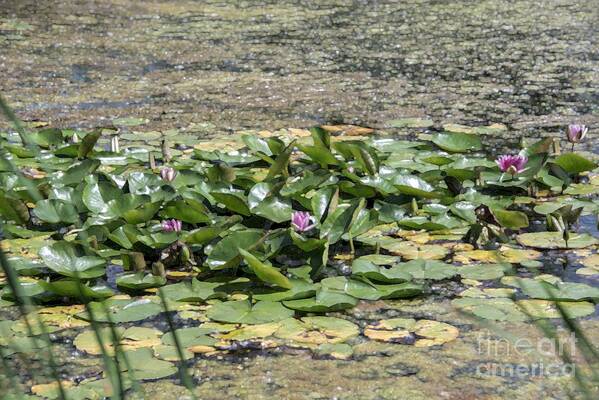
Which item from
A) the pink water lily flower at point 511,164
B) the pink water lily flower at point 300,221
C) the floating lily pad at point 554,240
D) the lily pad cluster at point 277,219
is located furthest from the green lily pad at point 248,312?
the pink water lily flower at point 511,164

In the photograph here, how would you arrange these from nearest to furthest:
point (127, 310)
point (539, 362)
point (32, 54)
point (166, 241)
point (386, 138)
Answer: point (539, 362), point (127, 310), point (166, 241), point (386, 138), point (32, 54)

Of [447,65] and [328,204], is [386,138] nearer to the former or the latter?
[328,204]

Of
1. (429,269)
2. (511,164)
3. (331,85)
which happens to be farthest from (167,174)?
(331,85)

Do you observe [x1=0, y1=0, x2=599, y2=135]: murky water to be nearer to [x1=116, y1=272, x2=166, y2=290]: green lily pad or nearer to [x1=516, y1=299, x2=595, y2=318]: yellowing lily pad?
[x1=116, y1=272, x2=166, y2=290]: green lily pad

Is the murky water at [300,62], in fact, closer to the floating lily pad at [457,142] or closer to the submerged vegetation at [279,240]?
the floating lily pad at [457,142]

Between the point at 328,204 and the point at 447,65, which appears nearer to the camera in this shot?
the point at 328,204

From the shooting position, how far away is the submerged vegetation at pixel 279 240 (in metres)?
1.76

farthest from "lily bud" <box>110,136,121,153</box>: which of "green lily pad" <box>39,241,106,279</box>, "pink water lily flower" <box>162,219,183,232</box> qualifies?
"green lily pad" <box>39,241,106,279</box>

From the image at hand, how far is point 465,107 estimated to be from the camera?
11.4 feet

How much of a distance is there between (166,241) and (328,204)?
40 cm

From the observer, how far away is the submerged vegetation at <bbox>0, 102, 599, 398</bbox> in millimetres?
1759

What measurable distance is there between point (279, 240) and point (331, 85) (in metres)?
1.86

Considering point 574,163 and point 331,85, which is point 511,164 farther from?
point 331,85

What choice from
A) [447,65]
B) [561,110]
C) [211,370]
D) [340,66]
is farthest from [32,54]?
[211,370]
